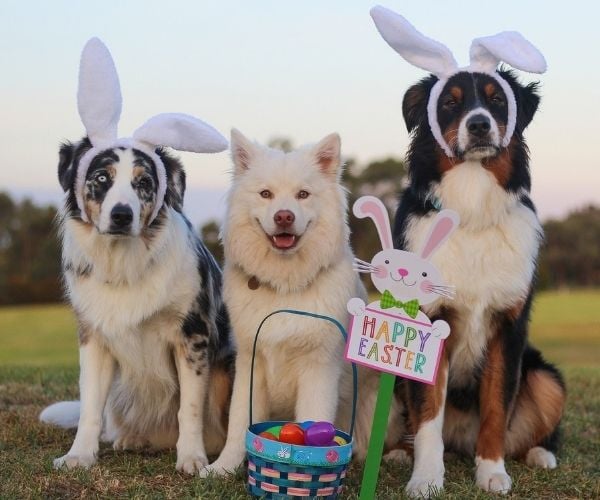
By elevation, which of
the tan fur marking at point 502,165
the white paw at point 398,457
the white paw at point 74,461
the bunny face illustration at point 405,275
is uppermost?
the tan fur marking at point 502,165

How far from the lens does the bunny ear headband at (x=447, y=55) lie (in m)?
3.62

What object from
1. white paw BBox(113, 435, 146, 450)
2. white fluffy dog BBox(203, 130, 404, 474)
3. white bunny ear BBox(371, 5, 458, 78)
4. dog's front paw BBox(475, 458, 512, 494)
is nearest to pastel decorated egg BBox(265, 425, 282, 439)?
white fluffy dog BBox(203, 130, 404, 474)

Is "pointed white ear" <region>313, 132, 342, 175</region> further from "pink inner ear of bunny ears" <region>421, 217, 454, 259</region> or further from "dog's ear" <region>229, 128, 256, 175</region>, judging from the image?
"pink inner ear of bunny ears" <region>421, 217, 454, 259</region>

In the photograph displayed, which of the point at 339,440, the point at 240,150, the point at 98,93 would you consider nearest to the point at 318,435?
the point at 339,440

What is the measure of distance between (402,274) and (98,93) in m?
1.95

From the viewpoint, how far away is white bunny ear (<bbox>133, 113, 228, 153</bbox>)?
12.8 feet

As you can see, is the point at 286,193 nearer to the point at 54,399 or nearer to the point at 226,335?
the point at 226,335

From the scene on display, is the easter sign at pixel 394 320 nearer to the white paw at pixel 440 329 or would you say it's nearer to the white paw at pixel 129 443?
the white paw at pixel 440 329

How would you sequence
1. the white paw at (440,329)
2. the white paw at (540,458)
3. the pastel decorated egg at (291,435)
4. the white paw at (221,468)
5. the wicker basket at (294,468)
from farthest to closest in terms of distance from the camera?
the white paw at (540,458)
the white paw at (221,468)
the pastel decorated egg at (291,435)
the wicker basket at (294,468)
the white paw at (440,329)

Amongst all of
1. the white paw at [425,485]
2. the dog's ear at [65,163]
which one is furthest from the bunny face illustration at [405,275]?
the dog's ear at [65,163]

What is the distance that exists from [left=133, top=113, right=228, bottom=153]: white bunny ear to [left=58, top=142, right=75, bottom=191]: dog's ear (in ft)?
1.42

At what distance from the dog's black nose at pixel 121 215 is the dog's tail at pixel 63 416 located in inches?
65.9

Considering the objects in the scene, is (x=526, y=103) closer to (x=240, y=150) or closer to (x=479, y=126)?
(x=479, y=126)

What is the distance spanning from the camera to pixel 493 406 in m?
3.84
